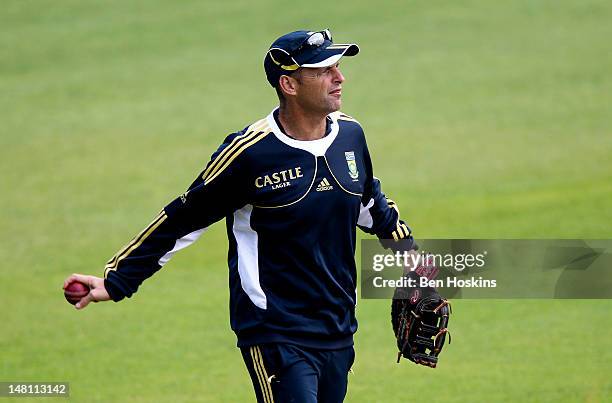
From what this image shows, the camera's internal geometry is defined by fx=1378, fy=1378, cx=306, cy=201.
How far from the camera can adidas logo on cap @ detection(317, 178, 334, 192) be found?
274 inches

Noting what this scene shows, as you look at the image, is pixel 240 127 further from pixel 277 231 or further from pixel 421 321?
pixel 277 231

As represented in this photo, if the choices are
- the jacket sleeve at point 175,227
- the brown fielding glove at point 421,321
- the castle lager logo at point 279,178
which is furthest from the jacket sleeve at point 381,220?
the jacket sleeve at point 175,227

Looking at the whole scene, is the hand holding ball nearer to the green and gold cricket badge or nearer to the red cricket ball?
the red cricket ball

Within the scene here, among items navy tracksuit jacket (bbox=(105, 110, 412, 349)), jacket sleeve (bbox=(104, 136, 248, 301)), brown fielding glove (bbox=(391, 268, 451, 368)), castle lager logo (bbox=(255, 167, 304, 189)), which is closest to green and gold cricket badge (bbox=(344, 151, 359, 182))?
navy tracksuit jacket (bbox=(105, 110, 412, 349))

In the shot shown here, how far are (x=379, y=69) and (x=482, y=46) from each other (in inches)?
80.2

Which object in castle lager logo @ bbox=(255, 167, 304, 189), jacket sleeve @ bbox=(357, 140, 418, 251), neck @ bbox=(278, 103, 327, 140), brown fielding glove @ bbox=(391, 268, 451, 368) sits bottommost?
brown fielding glove @ bbox=(391, 268, 451, 368)

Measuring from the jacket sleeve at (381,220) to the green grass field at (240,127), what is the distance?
3.20 metres

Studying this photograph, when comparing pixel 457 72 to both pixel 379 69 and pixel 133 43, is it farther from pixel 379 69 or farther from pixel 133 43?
pixel 133 43

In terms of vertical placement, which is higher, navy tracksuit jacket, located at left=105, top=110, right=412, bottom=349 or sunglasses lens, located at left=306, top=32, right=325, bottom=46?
sunglasses lens, located at left=306, top=32, right=325, bottom=46

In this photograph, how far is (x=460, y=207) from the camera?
16.6 metres

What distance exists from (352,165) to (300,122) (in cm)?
35

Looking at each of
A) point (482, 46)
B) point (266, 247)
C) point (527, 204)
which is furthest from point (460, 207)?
Result: point (266, 247)

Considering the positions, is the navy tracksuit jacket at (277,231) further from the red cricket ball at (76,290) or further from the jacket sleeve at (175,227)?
the red cricket ball at (76,290)

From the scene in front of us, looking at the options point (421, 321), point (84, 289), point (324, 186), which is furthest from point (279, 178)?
point (421, 321)
